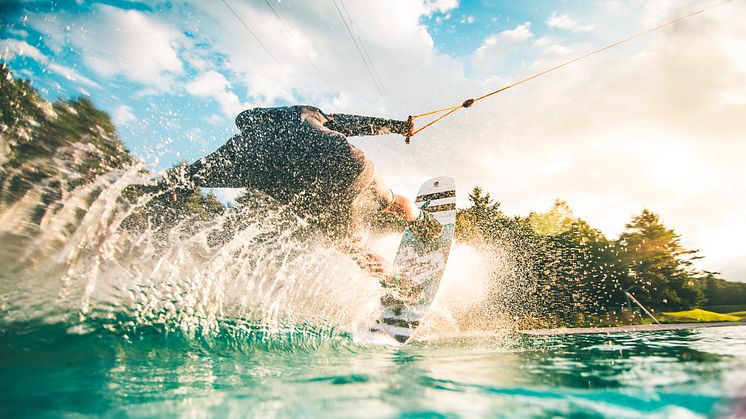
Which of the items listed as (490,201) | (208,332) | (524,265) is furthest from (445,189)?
(490,201)

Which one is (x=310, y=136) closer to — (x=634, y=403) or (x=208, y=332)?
(x=208, y=332)

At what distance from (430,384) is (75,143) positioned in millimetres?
3235

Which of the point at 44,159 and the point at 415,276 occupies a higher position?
the point at 44,159

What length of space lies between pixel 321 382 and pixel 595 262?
2666 centimetres

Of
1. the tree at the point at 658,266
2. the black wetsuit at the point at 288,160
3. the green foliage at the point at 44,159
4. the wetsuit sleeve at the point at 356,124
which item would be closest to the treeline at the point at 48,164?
the green foliage at the point at 44,159

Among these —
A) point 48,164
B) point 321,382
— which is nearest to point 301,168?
point 48,164

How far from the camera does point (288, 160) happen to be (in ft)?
11.8

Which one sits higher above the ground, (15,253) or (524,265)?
(524,265)

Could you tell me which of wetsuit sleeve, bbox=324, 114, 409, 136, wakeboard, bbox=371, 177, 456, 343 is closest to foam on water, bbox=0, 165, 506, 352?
wakeboard, bbox=371, 177, 456, 343

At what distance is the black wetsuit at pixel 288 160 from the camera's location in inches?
137

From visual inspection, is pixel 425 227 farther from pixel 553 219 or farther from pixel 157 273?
pixel 553 219

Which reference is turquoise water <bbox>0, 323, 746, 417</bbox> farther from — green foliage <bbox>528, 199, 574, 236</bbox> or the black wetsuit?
green foliage <bbox>528, 199, 574, 236</bbox>

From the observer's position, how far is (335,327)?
419 centimetres

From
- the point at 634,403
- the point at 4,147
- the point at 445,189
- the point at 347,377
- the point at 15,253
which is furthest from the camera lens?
the point at 445,189
